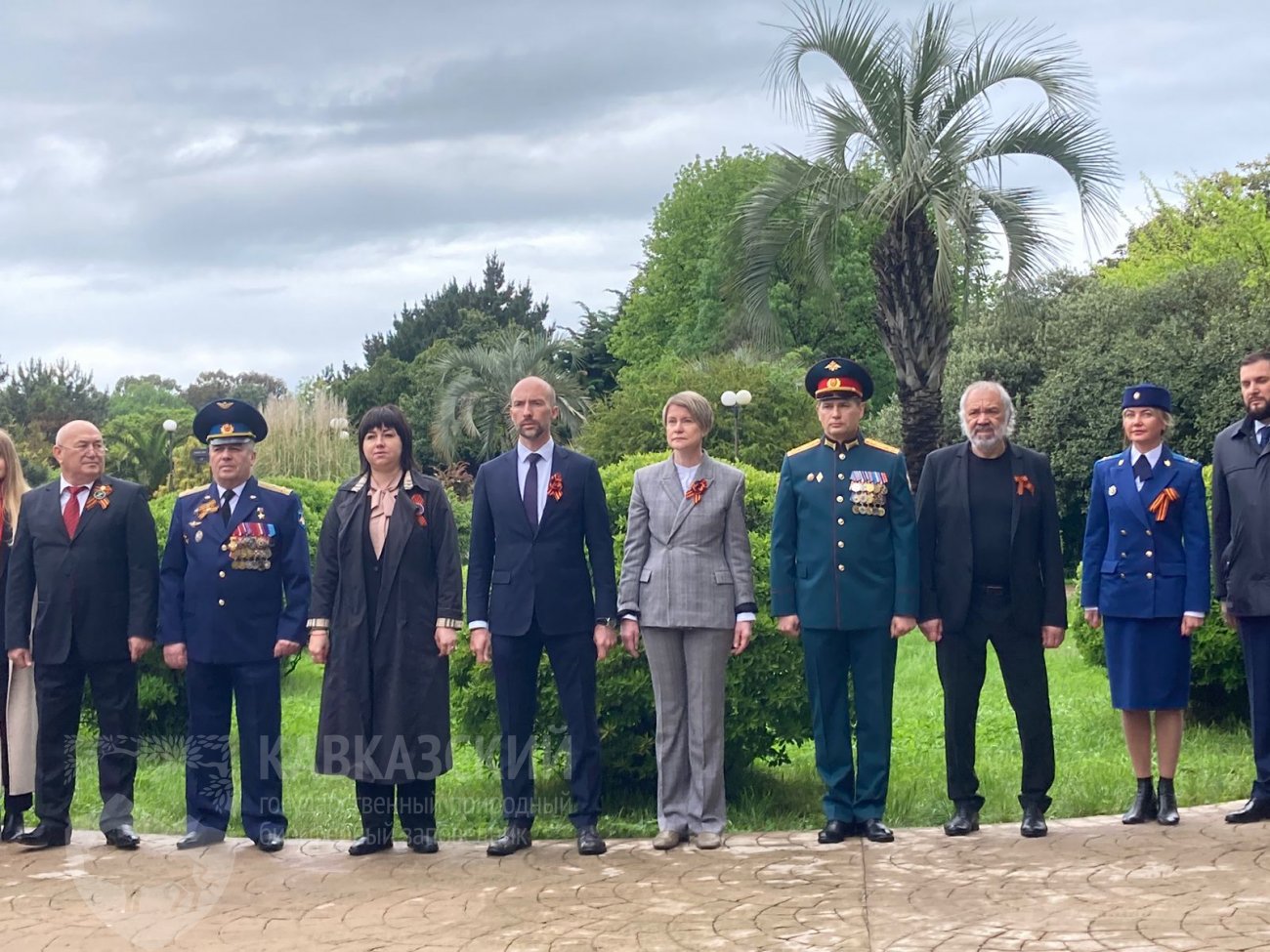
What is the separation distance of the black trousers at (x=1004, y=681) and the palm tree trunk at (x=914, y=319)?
35.5 feet

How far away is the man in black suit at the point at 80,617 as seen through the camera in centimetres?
693

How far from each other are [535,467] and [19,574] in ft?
8.48

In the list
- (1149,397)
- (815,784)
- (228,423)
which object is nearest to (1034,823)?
(815,784)

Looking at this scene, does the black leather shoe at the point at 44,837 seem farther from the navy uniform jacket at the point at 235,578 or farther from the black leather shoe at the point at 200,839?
the navy uniform jacket at the point at 235,578

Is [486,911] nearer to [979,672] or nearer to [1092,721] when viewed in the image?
[979,672]

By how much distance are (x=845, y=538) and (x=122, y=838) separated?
3.67 meters

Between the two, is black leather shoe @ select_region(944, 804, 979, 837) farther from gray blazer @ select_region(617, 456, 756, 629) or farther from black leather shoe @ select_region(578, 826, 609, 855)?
black leather shoe @ select_region(578, 826, 609, 855)

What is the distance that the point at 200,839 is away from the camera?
6.88m

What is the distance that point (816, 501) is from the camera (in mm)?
6727

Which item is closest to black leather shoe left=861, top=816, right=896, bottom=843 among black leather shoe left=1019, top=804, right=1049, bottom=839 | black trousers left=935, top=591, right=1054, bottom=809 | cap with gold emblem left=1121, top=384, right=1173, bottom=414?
black trousers left=935, top=591, right=1054, bottom=809

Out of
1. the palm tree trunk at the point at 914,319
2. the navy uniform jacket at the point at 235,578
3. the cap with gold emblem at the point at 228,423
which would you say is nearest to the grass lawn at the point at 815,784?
the navy uniform jacket at the point at 235,578

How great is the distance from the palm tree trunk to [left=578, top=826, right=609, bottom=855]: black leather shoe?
1168cm

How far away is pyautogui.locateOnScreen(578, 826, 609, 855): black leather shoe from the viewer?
21.2ft

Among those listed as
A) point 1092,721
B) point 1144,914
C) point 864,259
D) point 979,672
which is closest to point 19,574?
point 979,672
